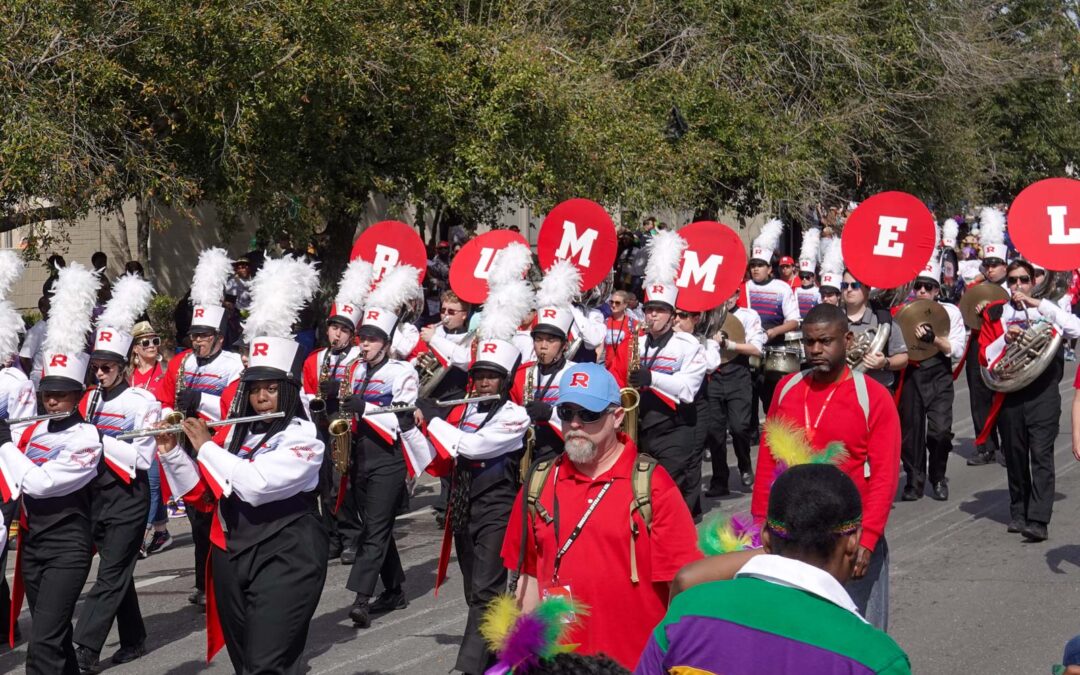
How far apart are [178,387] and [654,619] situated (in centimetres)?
580

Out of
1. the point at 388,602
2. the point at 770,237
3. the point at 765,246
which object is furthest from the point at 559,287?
the point at 770,237

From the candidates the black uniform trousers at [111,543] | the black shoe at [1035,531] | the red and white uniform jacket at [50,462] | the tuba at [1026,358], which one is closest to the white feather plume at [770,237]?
the tuba at [1026,358]

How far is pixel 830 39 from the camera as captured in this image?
2319 centimetres

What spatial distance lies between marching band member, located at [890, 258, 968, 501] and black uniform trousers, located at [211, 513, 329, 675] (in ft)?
22.8

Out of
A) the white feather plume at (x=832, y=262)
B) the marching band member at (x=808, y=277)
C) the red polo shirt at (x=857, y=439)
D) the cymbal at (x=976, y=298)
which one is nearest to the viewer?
the red polo shirt at (x=857, y=439)

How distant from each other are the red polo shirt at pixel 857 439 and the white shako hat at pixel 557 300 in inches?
103

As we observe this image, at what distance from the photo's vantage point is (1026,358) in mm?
10273

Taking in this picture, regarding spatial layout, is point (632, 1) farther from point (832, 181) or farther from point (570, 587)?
point (570, 587)

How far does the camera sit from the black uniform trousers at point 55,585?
6.85 metres

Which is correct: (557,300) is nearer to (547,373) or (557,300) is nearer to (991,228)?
(547,373)

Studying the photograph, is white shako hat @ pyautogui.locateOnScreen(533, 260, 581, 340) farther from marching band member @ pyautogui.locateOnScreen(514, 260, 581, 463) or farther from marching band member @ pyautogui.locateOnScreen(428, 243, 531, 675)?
marching band member @ pyautogui.locateOnScreen(428, 243, 531, 675)

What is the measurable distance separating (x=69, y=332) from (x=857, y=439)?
13.5 ft

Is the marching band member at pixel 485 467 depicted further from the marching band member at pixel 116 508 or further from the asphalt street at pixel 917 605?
the marching band member at pixel 116 508

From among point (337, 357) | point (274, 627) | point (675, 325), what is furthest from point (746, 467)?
point (274, 627)
